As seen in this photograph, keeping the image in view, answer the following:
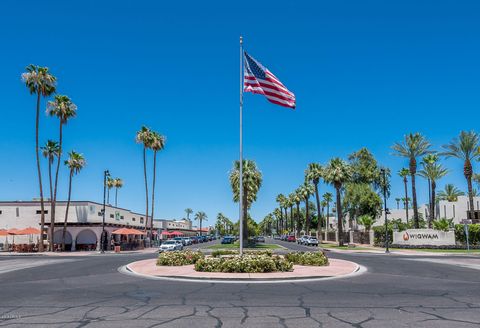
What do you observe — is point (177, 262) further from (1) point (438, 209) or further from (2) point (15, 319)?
(1) point (438, 209)

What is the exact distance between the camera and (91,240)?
6178 cm

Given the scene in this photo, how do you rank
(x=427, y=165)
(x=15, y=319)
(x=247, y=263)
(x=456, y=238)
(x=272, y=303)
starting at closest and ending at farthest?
1. (x=15, y=319)
2. (x=272, y=303)
3. (x=247, y=263)
4. (x=456, y=238)
5. (x=427, y=165)

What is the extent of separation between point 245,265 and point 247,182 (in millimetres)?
38462

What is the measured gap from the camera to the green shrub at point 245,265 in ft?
71.5

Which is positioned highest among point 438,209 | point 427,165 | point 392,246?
point 427,165

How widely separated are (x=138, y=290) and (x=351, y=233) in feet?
219

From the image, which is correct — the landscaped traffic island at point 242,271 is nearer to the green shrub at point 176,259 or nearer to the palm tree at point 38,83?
the green shrub at point 176,259

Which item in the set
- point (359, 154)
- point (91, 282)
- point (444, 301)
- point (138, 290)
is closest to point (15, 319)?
point (138, 290)

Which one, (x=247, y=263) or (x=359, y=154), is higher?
(x=359, y=154)

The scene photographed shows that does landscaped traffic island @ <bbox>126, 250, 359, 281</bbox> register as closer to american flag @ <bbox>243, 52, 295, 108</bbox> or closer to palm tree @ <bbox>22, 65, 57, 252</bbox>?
american flag @ <bbox>243, 52, 295, 108</bbox>

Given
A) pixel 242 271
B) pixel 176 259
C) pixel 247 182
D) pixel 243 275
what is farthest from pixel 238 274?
pixel 247 182

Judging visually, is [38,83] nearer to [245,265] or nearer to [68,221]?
[68,221]

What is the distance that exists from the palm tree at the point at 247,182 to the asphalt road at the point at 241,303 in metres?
40.3

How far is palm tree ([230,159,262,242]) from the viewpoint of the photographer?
5997 centimetres
